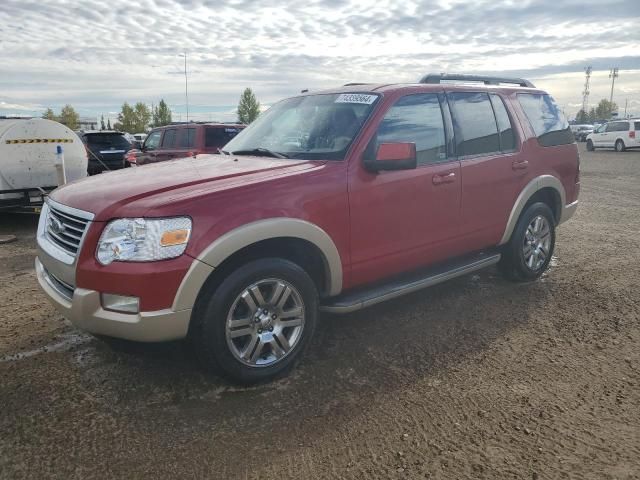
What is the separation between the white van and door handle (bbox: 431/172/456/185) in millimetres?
30113

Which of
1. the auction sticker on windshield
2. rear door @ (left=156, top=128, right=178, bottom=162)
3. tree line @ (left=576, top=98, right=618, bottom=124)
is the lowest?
Answer: rear door @ (left=156, top=128, right=178, bottom=162)

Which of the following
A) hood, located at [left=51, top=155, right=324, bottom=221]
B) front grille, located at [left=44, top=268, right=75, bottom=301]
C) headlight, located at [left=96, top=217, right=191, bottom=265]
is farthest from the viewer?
front grille, located at [left=44, top=268, right=75, bottom=301]

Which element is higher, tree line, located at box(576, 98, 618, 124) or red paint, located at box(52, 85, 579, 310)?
tree line, located at box(576, 98, 618, 124)

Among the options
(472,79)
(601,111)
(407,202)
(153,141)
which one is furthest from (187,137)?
(601,111)

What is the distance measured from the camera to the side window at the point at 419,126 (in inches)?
158

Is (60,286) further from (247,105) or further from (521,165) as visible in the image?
(247,105)

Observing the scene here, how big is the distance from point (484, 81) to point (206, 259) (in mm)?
3624

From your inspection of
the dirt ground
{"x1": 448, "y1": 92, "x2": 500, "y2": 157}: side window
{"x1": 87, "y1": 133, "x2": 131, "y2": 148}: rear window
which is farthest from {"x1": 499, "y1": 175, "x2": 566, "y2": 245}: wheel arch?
{"x1": 87, "y1": 133, "x2": 131, "y2": 148}: rear window

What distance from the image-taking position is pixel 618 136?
98.9 feet

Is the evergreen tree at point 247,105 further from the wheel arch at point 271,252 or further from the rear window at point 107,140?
the wheel arch at point 271,252

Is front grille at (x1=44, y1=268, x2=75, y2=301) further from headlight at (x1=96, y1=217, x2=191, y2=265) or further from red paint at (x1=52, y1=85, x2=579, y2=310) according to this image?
headlight at (x1=96, y1=217, x2=191, y2=265)

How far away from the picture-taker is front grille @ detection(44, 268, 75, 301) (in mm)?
3184

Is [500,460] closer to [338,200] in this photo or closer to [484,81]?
[338,200]

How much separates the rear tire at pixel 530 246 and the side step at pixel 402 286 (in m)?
0.38
